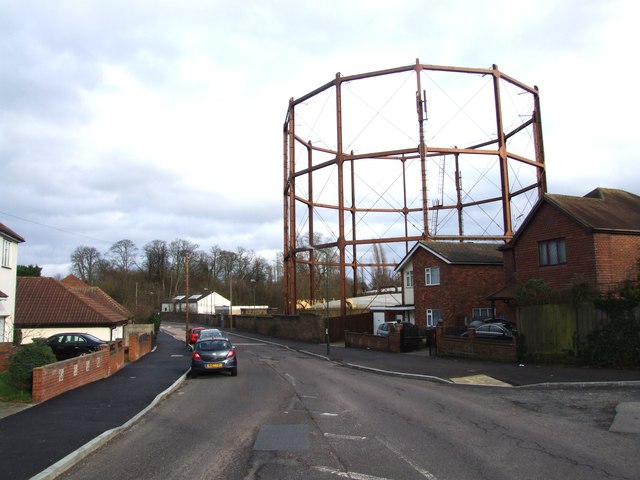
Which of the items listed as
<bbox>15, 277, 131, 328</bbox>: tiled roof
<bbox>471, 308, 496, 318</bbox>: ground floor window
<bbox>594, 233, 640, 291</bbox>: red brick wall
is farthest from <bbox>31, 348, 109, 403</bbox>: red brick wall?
<bbox>471, 308, 496, 318</bbox>: ground floor window

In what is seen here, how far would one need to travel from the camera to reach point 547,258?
24.7m

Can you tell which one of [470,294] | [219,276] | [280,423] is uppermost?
[219,276]

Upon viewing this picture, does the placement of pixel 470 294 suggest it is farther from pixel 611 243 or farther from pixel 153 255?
pixel 153 255

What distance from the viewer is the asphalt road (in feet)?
22.3

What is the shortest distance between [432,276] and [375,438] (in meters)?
26.2

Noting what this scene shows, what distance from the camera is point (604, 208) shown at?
79.3 ft

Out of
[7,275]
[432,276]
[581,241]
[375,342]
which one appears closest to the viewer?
[581,241]

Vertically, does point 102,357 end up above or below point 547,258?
below

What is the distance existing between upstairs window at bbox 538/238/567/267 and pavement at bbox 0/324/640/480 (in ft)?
20.1

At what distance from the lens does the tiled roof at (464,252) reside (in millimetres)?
32969

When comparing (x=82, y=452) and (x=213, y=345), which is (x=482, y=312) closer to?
(x=213, y=345)

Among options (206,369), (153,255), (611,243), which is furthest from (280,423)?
(153,255)

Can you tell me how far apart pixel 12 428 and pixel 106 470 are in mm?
3702

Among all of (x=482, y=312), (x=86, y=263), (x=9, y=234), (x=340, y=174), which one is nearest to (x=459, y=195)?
(x=340, y=174)
